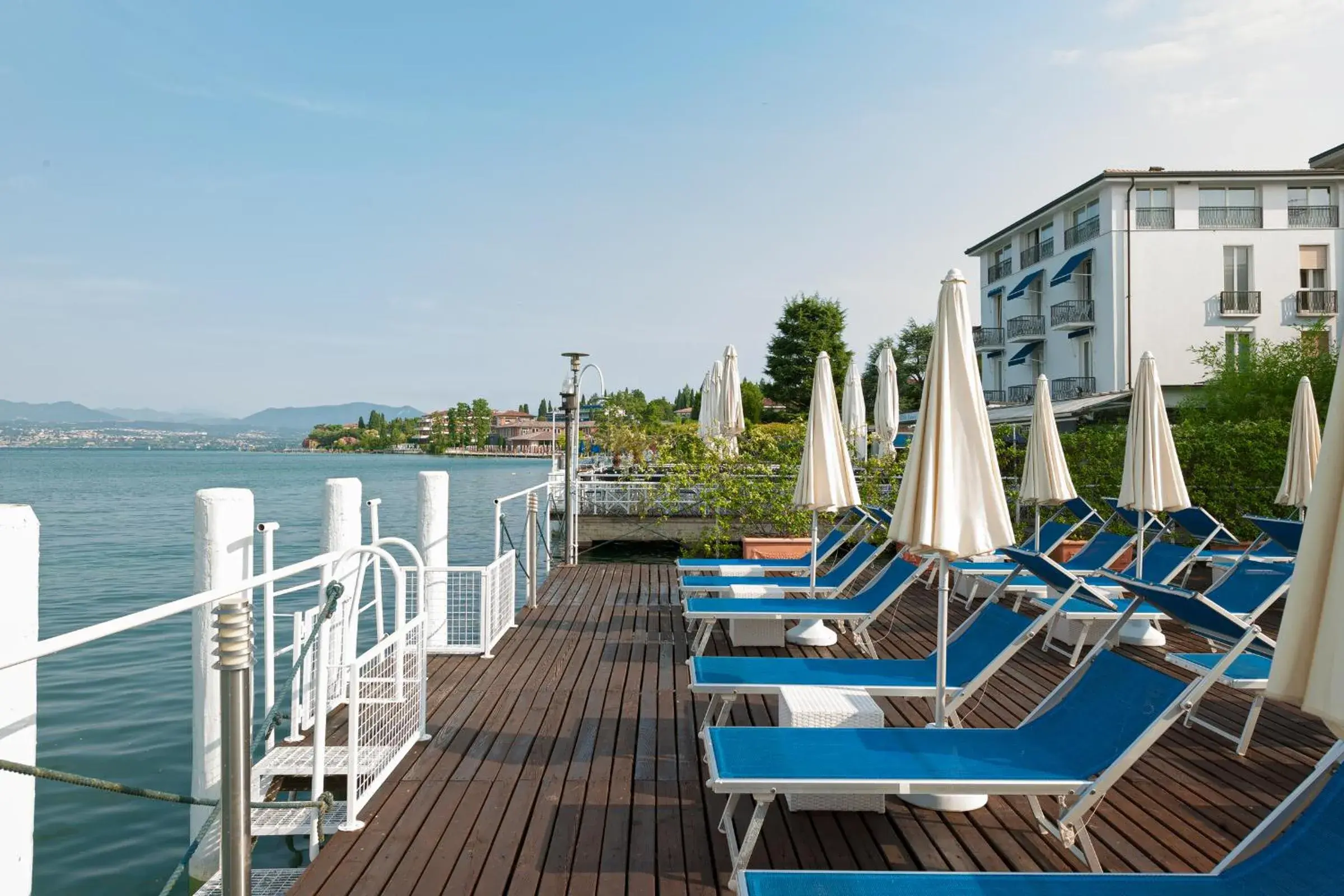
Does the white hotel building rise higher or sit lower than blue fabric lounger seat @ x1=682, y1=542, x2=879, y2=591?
higher

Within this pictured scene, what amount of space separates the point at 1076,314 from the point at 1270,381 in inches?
469

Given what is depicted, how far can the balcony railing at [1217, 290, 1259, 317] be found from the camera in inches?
1147

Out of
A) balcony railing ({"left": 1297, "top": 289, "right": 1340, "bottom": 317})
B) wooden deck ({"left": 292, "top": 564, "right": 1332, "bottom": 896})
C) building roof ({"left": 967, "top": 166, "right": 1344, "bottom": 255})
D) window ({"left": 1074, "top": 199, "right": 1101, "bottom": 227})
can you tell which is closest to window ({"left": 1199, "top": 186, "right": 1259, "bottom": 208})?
building roof ({"left": 967, "top": 166, "right": 1344, "bottom": 255})

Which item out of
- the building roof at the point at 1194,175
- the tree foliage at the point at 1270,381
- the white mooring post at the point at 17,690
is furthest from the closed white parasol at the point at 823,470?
the building roof at the point at 1194,175

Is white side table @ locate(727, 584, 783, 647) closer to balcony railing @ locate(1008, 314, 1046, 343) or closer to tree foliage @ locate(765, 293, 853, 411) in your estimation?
balcony railing @ locate(1008, 314, 1046, 343)

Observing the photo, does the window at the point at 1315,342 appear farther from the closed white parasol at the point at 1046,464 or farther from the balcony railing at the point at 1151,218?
the closed white parasol at the point at 1046,464

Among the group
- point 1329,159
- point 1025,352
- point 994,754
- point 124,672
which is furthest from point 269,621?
point 1329,159

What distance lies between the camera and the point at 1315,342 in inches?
798

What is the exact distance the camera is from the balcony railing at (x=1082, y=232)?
29.7 m

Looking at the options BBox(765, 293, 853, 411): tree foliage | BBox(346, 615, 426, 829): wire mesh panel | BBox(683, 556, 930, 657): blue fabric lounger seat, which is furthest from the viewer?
BBox(765, 293, 853, 411): tree foliage

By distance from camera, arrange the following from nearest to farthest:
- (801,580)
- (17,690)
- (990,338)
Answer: (17,690) → (801,580) → (990,338)

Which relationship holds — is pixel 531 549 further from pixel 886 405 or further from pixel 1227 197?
pixel 1227 197

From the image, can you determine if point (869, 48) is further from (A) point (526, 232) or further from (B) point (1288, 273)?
(B) point (1288, 273)

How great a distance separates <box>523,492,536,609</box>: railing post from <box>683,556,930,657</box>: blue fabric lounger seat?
7.65ft
